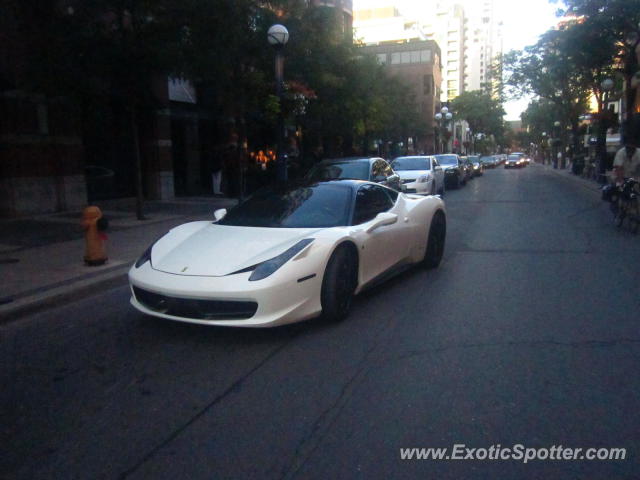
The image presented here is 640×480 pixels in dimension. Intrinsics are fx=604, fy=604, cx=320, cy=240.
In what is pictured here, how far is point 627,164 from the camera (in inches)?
466

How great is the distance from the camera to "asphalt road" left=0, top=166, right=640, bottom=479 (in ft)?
10.6

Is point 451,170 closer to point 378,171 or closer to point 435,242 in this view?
point 378,171

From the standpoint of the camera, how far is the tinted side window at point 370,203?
6.30 meters

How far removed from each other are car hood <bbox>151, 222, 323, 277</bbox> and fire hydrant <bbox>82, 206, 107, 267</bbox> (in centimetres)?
245

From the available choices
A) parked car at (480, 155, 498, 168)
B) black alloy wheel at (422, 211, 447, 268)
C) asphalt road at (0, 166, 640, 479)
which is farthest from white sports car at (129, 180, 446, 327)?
parked car at (480, 155, 498, 168)

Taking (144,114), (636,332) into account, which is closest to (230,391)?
(636,332)

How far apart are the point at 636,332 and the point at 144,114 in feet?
50.0

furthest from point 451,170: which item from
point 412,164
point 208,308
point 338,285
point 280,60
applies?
point 208,308

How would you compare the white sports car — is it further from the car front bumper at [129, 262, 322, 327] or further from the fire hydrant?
the fire hydrant

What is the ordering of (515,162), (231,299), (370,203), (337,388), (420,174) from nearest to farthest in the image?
(337,388) < (231,299) < (370,203) < (420,174) < (515,162)

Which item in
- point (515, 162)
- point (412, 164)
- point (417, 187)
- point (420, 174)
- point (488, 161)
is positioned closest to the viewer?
point (417, 187)

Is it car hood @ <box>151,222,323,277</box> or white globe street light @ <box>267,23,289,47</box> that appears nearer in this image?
car hood @ <box>151,222,323,277</box>

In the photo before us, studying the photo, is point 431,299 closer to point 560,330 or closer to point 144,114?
point 560,330

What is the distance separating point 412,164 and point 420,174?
5.83 ft
